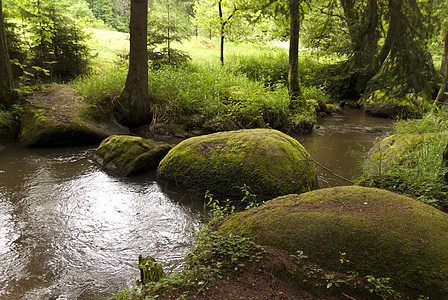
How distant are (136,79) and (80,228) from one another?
18.7 ft

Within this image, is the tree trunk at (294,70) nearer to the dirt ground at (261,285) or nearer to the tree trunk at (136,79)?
the tree trunk at (136,79)

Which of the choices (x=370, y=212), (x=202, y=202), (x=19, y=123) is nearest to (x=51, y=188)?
(x=202, y=202)

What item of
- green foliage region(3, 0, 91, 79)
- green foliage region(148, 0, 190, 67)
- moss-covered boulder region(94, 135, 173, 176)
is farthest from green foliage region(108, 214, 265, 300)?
green foliage region(148, 0, 190, 67)

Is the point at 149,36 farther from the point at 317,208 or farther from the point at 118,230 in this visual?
the point at 317,208

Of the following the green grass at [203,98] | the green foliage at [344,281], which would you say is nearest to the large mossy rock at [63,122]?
the green grass at [203,98]

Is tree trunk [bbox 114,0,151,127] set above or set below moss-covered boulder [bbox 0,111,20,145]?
above

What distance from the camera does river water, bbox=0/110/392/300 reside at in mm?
3374

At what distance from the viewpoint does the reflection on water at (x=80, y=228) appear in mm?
3357

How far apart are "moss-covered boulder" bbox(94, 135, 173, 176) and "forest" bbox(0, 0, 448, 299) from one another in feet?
0.12

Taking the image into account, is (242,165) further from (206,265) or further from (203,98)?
(203,98)

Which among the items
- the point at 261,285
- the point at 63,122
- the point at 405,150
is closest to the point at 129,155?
the point at 63,122

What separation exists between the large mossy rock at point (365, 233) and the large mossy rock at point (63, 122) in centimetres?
634

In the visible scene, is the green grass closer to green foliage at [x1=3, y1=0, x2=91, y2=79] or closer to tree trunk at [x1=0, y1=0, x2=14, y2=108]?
tree trunk at [x1=0, y1=0, x2=14, y2=108]

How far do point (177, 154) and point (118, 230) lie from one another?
2006mm
